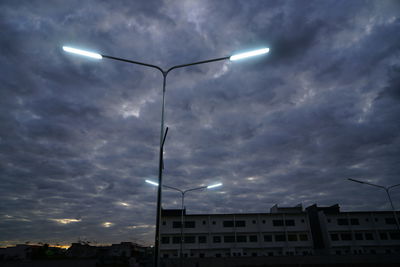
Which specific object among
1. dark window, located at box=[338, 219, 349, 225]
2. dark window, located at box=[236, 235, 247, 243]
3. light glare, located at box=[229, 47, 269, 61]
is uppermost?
light glare, located at box=[229, 47, 269, 61]

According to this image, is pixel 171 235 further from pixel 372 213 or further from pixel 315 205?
pixel 372 213

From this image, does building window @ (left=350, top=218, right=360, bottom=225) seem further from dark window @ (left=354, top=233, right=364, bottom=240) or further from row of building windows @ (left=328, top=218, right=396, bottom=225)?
dark window @ (left=354, top=233, right=364, bottom=240)

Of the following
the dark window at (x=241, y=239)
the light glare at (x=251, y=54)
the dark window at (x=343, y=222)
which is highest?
the light glare at (x=251, y=54)

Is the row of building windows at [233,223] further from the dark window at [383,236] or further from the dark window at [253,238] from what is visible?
the dark window at [383,236]

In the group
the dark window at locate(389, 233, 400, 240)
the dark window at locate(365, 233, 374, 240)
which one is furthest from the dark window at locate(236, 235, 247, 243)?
the dark window at locate(389, 233, 400, 240)

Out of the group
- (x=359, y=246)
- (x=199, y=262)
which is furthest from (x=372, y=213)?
(x=199, y=262)

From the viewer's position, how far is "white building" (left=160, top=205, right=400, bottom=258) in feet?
182

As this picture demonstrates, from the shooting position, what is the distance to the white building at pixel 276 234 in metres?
55.6

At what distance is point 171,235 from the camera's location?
57.2 metres

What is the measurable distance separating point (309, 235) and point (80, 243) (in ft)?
321

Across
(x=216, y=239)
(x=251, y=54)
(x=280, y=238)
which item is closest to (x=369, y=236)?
(x=280, y=238)

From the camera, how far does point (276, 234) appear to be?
188 feet

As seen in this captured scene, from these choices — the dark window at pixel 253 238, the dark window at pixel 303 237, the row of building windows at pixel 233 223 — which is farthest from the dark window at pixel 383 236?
the dark window at pixel 253 238

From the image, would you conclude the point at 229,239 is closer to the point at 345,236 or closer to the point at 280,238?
the point at 280,238
